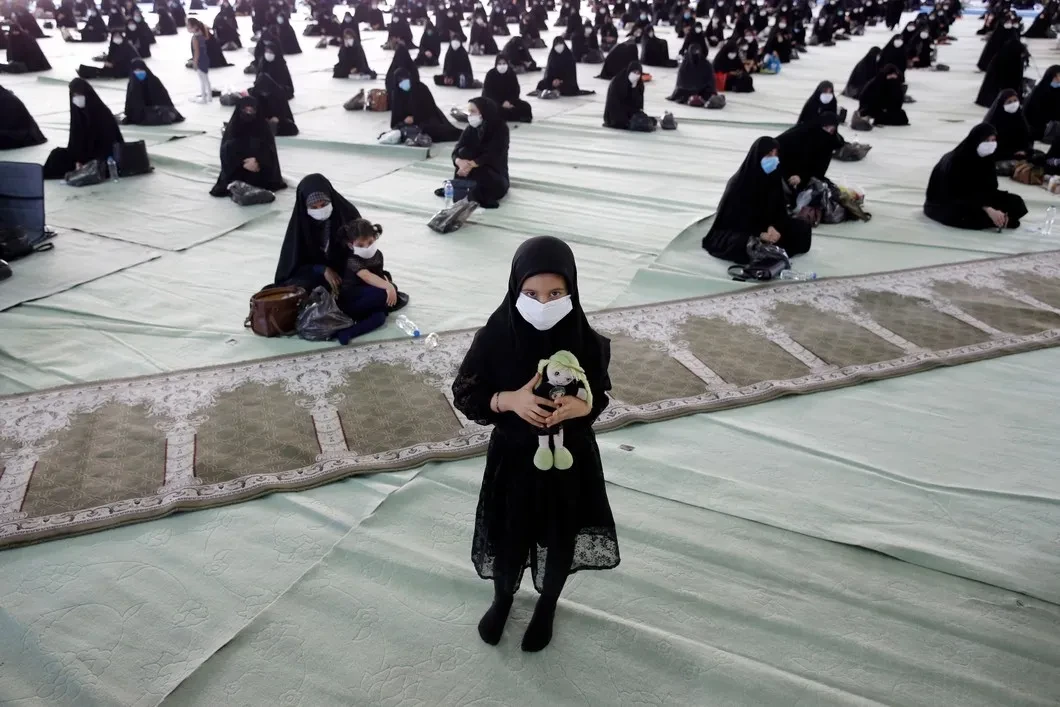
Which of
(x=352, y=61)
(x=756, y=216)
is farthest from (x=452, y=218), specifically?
(x=352, y=61)

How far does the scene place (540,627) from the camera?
177 cm

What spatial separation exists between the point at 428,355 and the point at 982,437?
214cm

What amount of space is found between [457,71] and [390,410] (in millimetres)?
7715

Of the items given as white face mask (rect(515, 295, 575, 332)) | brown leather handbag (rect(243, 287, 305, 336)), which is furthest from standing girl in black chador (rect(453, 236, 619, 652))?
brown leather handbag (rect(243, 287, 305, 336))

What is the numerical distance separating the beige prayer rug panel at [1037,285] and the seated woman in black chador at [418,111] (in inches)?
177

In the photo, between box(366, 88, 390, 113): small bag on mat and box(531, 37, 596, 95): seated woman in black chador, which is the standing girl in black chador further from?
box(531, 37, 596, 95): seated woman in black chador

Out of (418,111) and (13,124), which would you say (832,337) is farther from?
(13,124)

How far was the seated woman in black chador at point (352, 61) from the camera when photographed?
9734mm

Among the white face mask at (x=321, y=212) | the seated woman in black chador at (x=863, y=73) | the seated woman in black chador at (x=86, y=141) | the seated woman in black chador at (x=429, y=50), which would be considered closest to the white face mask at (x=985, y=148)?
the white face mask at (x=321, y=212)

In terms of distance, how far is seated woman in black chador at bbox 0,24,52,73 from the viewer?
32.0ft

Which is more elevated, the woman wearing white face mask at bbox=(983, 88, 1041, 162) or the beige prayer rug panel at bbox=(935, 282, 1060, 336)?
the woman wearing white face mask at bbox=(983, 88, 1041, 162)

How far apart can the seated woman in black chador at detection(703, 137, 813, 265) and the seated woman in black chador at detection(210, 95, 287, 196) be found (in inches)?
124

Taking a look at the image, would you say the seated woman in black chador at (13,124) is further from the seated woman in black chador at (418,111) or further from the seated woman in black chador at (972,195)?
the seated woman in black chador at (972,195)

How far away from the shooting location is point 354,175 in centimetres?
580
